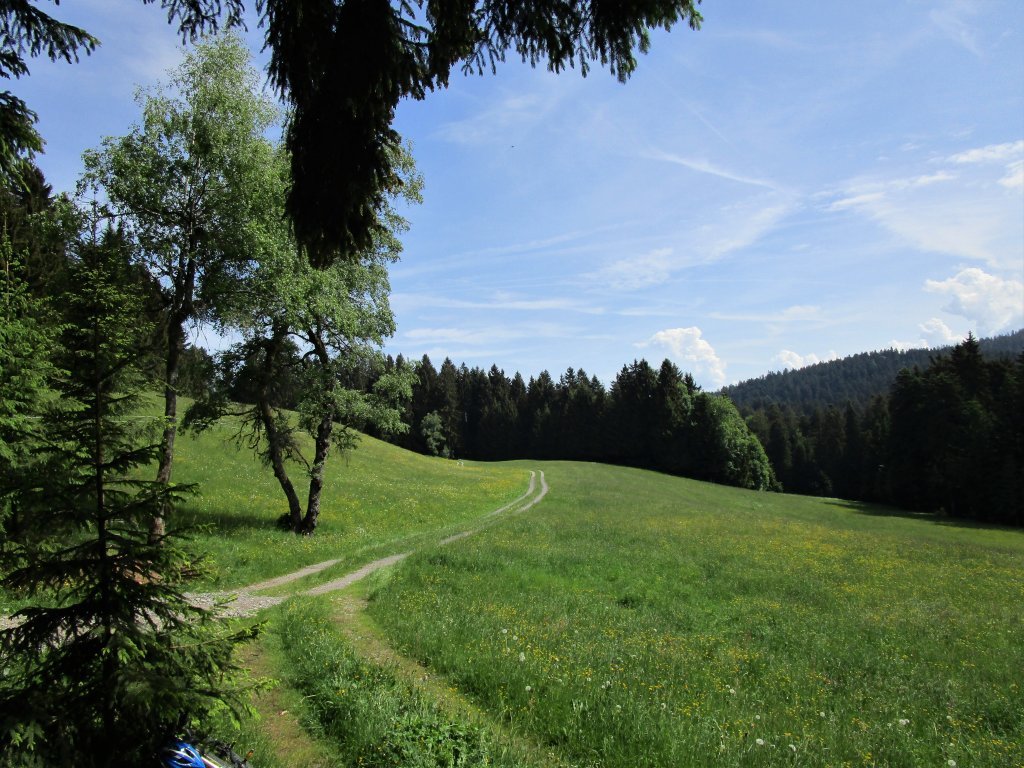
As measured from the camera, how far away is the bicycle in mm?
4129

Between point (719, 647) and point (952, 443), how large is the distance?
77.3m

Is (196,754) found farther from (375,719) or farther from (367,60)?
(367,60)

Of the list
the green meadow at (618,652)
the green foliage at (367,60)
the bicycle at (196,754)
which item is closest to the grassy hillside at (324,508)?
the green meadow at (618,652)

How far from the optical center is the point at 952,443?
69500 millimetres

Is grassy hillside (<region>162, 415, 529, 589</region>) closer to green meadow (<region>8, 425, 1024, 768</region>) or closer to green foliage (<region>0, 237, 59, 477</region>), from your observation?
green meadow (<region>8, 425, 1024, 768</region>)

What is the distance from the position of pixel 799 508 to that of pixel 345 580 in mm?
53502

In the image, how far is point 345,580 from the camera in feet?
51.1

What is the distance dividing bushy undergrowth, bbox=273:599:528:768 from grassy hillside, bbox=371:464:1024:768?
109 cm

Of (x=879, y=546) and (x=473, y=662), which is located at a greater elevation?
(x=473, y=662)

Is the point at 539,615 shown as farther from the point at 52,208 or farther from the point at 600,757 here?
the point at 52,208

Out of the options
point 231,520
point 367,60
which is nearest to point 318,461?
point 231,520

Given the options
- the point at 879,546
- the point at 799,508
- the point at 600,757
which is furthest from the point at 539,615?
the point at 799,508

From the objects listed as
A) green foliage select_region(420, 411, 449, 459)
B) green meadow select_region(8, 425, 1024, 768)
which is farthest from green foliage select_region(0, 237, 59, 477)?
green foliage select_region(420, 411, 449, 459)

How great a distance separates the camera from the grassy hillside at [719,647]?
7223 millimetres
